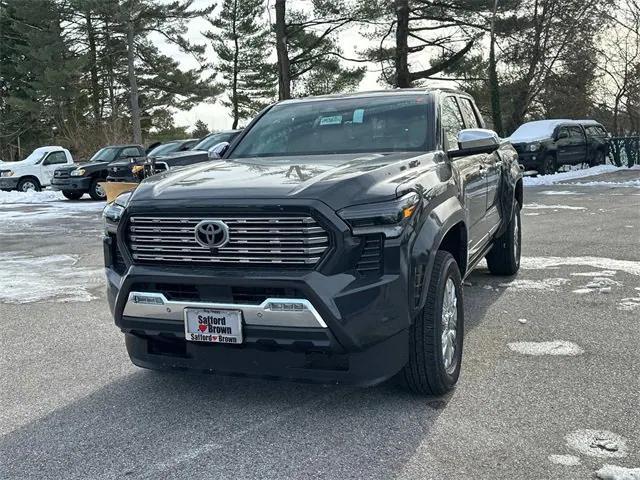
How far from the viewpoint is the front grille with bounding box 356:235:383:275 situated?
3.40m

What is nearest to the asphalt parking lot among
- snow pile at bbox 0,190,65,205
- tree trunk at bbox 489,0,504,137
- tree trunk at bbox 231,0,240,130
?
snow pile at bbox 0,190,65,205

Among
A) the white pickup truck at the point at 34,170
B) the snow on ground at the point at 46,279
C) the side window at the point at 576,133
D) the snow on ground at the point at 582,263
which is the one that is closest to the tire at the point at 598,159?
the side window at the point at 576,133

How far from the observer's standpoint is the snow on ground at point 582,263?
7.37m

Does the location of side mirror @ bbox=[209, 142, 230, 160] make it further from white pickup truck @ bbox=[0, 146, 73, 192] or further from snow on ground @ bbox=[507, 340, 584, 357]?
white pickup truck @ bbox=[0, 146, 73, 192]

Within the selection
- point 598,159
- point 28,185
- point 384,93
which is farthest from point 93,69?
point 384,93

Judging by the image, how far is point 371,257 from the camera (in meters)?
3.41

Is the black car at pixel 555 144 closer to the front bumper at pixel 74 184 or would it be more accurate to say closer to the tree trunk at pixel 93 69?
the front bumper at pixel 74 184

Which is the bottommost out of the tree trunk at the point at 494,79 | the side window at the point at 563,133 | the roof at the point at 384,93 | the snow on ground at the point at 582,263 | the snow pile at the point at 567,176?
the snow on ground at the point at 582,263

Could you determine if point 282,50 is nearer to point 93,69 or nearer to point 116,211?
point 93,69

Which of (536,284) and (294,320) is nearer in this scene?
(294,320)

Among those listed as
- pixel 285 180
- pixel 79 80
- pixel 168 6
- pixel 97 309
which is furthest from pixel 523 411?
pixel 79 80

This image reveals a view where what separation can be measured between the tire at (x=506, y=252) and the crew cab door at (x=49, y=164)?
793 inches

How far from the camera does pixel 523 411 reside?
3.73 metres

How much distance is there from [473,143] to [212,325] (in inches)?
85.9
